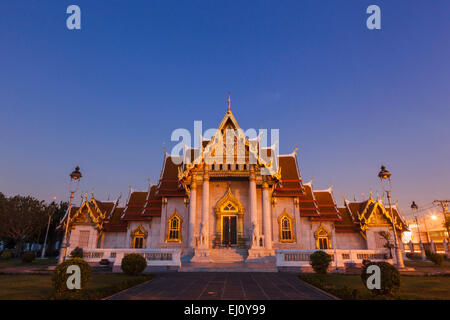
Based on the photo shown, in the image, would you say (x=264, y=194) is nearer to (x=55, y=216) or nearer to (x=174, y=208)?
(x=174, y=208)

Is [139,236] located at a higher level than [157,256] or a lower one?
higher

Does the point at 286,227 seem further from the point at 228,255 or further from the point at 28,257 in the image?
the point at 28,257

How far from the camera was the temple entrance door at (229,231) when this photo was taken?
23875 mm

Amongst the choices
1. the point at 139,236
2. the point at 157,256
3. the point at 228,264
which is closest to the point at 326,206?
the point at 228,264

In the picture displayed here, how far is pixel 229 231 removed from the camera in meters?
24.2

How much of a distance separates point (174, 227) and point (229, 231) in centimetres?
582

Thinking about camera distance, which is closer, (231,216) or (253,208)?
(253,208)

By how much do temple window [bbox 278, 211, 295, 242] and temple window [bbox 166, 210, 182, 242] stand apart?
986 cm

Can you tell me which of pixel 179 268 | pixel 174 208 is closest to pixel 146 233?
pixel 174 208

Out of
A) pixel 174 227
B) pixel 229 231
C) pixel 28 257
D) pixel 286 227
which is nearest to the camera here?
pixel 229 231

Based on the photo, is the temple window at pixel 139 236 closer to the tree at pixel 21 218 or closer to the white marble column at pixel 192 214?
the white marble column at pixel 192 214

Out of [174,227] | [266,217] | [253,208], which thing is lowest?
[174,227]

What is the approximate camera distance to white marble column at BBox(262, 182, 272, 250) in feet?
72.1
